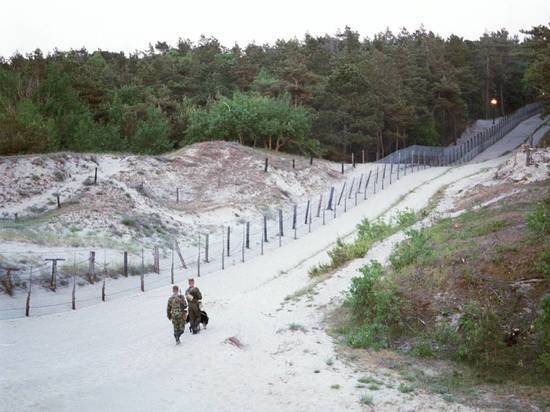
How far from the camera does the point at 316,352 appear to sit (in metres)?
15.5

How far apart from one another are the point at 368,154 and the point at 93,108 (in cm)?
4091

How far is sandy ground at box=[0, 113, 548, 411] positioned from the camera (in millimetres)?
12492

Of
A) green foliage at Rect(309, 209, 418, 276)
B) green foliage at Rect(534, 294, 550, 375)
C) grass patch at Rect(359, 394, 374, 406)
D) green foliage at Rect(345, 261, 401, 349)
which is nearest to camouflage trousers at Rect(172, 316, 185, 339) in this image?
green foliage at Rect(345, 261, 401, 349)

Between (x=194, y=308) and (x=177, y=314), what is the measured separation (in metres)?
1.18

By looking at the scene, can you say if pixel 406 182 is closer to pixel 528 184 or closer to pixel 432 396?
pixel 528 184

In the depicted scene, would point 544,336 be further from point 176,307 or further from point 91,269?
point 91,269

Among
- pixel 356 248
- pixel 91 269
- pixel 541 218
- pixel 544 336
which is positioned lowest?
pixel 91 269

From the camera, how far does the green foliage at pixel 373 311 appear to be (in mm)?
16156

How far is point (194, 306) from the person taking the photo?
17.9 meters

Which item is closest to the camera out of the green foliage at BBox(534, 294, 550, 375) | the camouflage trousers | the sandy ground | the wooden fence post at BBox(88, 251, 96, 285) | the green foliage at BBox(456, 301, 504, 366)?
the green foliage at BBox(534, 294, 550, 375)

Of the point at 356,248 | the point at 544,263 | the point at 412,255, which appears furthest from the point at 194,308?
the point at 356,248

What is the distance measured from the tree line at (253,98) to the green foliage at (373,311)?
34707mm

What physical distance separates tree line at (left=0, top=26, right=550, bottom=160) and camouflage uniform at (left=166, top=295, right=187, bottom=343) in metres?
32.3

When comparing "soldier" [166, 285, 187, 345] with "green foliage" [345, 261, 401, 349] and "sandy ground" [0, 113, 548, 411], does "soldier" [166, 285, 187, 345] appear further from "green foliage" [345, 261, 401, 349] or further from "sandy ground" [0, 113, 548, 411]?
"green foliage" [345, 261, 401, 349]
